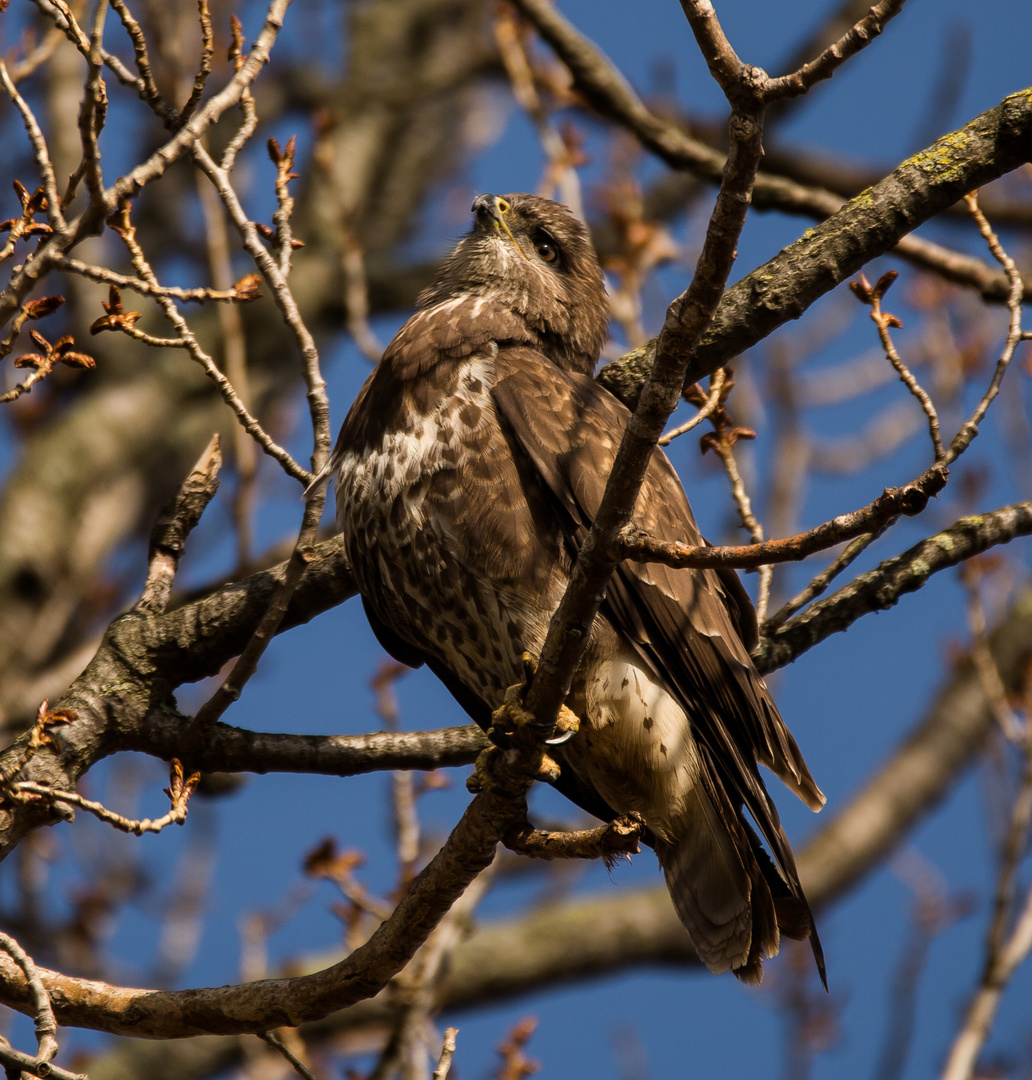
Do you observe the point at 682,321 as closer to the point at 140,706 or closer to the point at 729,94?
the point at 729,94

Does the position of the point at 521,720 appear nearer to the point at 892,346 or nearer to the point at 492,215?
the point at 892,346

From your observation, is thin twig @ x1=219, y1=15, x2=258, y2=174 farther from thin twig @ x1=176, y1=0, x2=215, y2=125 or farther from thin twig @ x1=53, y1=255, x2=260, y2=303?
thin twig @ x1=53, y1=255, x2=260, y2=303

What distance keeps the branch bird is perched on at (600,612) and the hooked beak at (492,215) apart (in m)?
0.83

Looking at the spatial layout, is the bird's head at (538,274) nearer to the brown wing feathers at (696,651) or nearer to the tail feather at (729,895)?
the brown wing feathers at (696,651)

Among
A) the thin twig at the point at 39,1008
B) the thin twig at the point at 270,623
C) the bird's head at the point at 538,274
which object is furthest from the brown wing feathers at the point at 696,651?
the thin twig at the point at 39,1008

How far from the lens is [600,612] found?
3221mm

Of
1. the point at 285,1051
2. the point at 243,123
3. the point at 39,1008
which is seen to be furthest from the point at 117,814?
the point at 243,123

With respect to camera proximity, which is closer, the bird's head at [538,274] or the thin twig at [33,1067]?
the thin twig at [33,1067]

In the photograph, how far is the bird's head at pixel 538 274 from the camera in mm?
4059

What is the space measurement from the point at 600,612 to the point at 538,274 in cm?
142

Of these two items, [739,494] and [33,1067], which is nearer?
[33,1067]

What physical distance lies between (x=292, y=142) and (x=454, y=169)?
7.50m

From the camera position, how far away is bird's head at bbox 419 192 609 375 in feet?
13.3

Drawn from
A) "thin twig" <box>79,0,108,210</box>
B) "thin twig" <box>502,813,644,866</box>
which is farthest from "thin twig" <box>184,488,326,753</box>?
"thin twig" <box>79,0,108,210</box>
